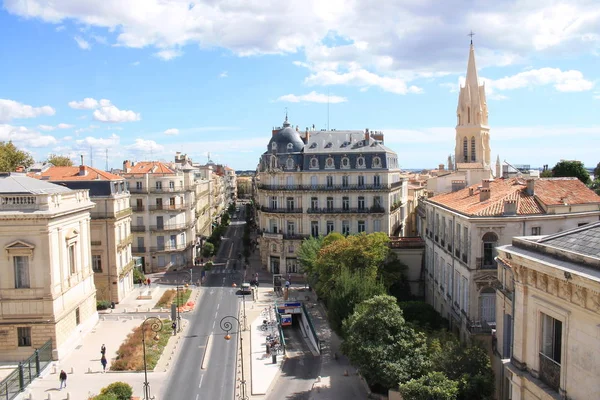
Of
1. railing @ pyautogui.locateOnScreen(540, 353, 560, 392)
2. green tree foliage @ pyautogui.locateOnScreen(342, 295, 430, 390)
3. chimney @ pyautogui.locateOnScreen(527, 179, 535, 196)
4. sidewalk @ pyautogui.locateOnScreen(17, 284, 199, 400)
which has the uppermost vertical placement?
chimney @ pyautogui.locateOnScreen(527, 179, 535, 196)

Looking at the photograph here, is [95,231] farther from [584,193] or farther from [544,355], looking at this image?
[544,355]

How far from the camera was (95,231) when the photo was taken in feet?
157

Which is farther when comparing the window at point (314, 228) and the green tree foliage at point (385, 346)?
the window at point (314, 228)

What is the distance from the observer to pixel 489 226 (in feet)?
100

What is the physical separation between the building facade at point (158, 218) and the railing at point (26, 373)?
29.0 metres

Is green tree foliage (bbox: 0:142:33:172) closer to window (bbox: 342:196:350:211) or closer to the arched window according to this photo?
window (bbox: 342:196:350:211)

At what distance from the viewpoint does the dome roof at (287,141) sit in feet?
201

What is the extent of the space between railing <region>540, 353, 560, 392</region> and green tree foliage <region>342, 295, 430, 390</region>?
14.0m

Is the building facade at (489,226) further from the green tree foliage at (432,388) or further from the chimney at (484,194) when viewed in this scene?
the green tree foliage at (432,388)

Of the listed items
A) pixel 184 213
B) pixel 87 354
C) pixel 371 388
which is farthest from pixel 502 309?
pixel 184 213

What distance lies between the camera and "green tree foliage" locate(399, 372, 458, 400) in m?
22.2

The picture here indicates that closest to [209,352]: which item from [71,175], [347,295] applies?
[347,295]

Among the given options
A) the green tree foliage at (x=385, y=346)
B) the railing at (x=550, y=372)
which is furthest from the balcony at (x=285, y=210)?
the railing at (x=550, y=372)

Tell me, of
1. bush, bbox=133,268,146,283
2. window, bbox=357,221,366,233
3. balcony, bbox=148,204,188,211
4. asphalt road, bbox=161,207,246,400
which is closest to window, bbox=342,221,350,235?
window, bbox=357,221,366,233
